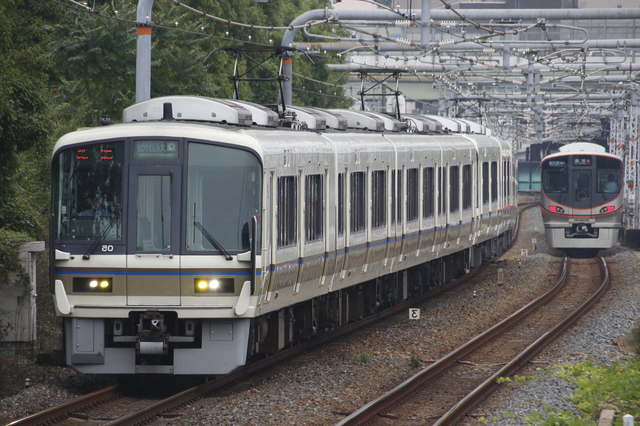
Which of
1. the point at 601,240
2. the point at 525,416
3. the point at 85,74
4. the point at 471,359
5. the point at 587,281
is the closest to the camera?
the point at 525,416

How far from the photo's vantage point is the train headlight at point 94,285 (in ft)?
32.1

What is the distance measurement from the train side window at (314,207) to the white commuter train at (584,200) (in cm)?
1778

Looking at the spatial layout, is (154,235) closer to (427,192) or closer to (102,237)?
(102,237)

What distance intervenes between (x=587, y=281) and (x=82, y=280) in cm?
1638

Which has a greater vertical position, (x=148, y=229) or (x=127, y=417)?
(x=148, y=229)

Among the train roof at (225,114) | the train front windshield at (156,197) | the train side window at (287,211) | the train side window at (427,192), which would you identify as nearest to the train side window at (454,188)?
the train side window at (427,192)

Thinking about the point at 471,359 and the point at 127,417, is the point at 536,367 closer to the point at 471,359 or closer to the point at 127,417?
the point at 471,359

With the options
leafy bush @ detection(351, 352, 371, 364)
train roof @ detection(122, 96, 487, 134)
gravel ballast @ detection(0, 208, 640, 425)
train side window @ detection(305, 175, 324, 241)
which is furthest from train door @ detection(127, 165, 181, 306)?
leafy bush @ detection(351, 352, 371, 364)

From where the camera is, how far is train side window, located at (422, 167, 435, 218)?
17902 millimetres

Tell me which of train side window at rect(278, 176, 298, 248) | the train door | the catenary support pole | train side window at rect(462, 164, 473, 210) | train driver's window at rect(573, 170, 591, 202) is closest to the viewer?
the train door

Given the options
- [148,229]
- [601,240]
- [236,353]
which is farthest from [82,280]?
[601,240]

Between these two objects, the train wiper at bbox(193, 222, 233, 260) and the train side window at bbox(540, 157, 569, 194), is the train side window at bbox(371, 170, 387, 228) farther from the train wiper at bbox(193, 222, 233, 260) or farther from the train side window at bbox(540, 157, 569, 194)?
the train side window at bbox(540, 157, 569, 194)

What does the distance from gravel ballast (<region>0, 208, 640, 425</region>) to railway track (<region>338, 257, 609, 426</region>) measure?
9.4 inches

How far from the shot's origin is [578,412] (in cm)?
967
